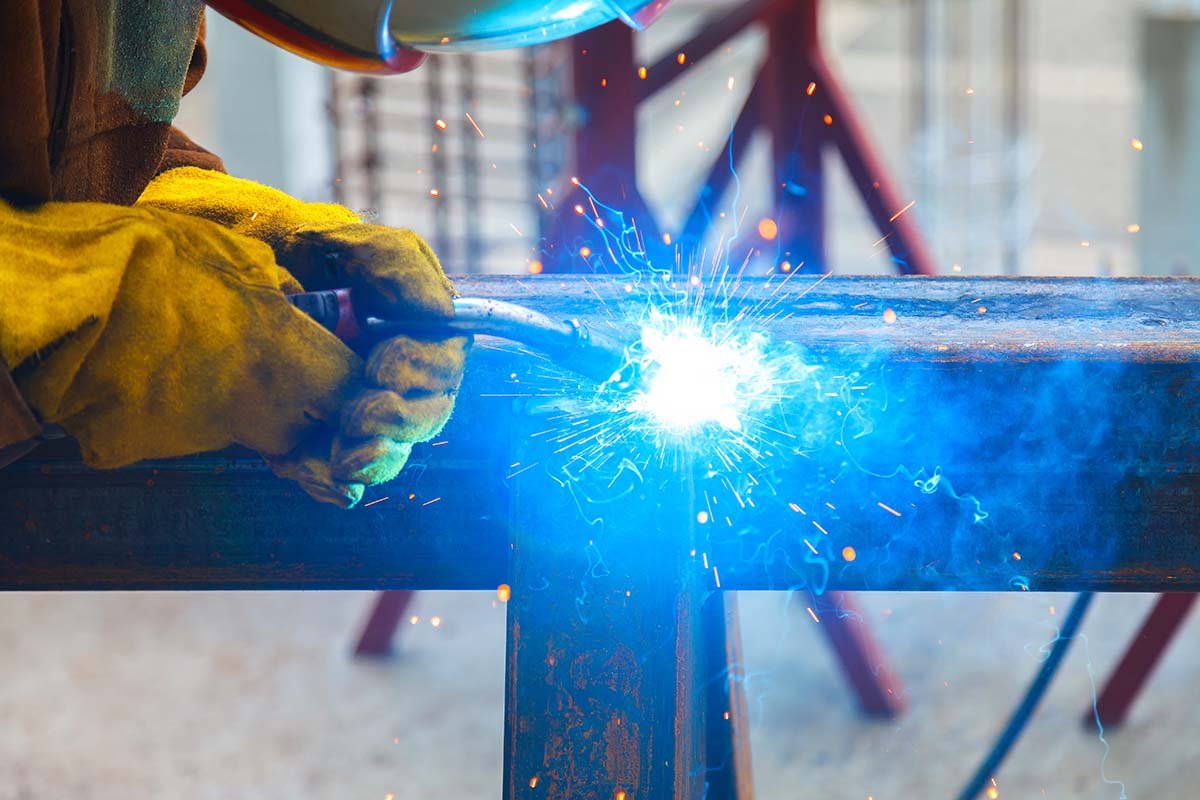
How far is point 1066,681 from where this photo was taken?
3.58 m

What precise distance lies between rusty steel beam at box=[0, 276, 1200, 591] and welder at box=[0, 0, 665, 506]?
0.17 metres

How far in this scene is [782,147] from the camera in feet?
10.6

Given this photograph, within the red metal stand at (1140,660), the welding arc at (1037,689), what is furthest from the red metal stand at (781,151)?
the welding arc at (1037,689)

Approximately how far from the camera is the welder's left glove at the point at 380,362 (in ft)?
3.30

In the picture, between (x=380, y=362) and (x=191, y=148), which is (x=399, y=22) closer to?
(x=380, y=362)

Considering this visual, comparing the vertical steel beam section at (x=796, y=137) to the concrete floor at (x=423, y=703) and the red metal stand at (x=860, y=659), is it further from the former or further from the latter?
the concrete floor at (x=423, y=703)

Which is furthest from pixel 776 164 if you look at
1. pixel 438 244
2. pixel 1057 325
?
pixel 438 244

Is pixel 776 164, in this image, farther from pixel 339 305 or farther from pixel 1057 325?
pixel 339 305

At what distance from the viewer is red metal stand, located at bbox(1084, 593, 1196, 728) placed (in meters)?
2.94

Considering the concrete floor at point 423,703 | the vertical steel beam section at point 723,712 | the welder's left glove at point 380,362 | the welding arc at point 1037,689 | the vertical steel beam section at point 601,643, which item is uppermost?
the welder's left glove at point 380,362

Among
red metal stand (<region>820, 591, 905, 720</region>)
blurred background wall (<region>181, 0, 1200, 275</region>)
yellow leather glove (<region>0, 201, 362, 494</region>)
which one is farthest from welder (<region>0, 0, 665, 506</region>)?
blurred background wall (<region>181, 0, 1200, 275</region>)

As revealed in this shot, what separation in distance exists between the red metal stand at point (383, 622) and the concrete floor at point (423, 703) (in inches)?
2.7

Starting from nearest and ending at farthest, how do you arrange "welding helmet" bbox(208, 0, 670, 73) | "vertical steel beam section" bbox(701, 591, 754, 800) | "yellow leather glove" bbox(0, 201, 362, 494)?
1. "yellow leather glove" bbox(0, 201, 362, 494)
2. "welding helmet" bbox(208, 0, 670, 73)
3. "vertical steel beam section" bbox(701, 591, 754, 800)

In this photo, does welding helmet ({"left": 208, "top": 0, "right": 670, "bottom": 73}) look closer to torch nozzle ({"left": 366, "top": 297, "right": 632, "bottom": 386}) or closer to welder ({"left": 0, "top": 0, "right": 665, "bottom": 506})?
welder ({"left": 0, "top": 0, "right": 665, "bottom": 506})
